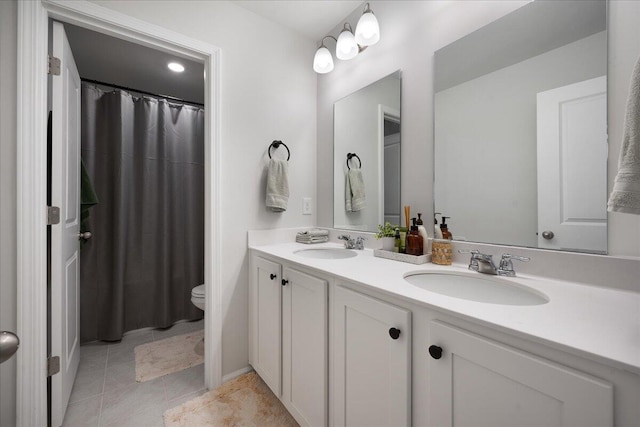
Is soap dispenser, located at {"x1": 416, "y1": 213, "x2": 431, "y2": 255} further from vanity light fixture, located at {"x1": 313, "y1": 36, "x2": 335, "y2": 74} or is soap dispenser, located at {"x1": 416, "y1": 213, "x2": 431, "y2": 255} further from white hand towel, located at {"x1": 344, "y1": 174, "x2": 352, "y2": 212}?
vanity light fixture, located at {"x1": 313, "y1": 36, "x2": 335, "y2": 74}

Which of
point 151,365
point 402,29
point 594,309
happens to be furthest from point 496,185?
point 151,365

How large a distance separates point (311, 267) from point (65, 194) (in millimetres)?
1345

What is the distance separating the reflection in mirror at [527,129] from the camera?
893mm

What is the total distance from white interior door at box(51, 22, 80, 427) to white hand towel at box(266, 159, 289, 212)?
1.05 metres

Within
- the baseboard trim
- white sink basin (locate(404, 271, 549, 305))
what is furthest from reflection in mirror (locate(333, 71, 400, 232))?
the baseboard trim

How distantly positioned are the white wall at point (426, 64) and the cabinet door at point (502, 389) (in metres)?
0.62

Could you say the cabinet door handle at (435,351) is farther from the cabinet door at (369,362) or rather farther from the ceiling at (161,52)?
the ceiling at (161,52)

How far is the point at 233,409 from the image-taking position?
141cm

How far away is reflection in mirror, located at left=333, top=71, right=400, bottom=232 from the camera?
1514 millimetres

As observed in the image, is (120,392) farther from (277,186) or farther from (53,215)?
(277,186)

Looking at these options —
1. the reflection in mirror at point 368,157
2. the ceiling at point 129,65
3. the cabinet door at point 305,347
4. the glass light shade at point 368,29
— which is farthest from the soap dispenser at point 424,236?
the ceiling at point 129,65

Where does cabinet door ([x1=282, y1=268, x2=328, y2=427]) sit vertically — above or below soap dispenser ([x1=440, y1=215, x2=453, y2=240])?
below

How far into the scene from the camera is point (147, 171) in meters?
2.34

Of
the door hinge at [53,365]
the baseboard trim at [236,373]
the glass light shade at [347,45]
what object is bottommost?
the baseboard trim at [236,373]
